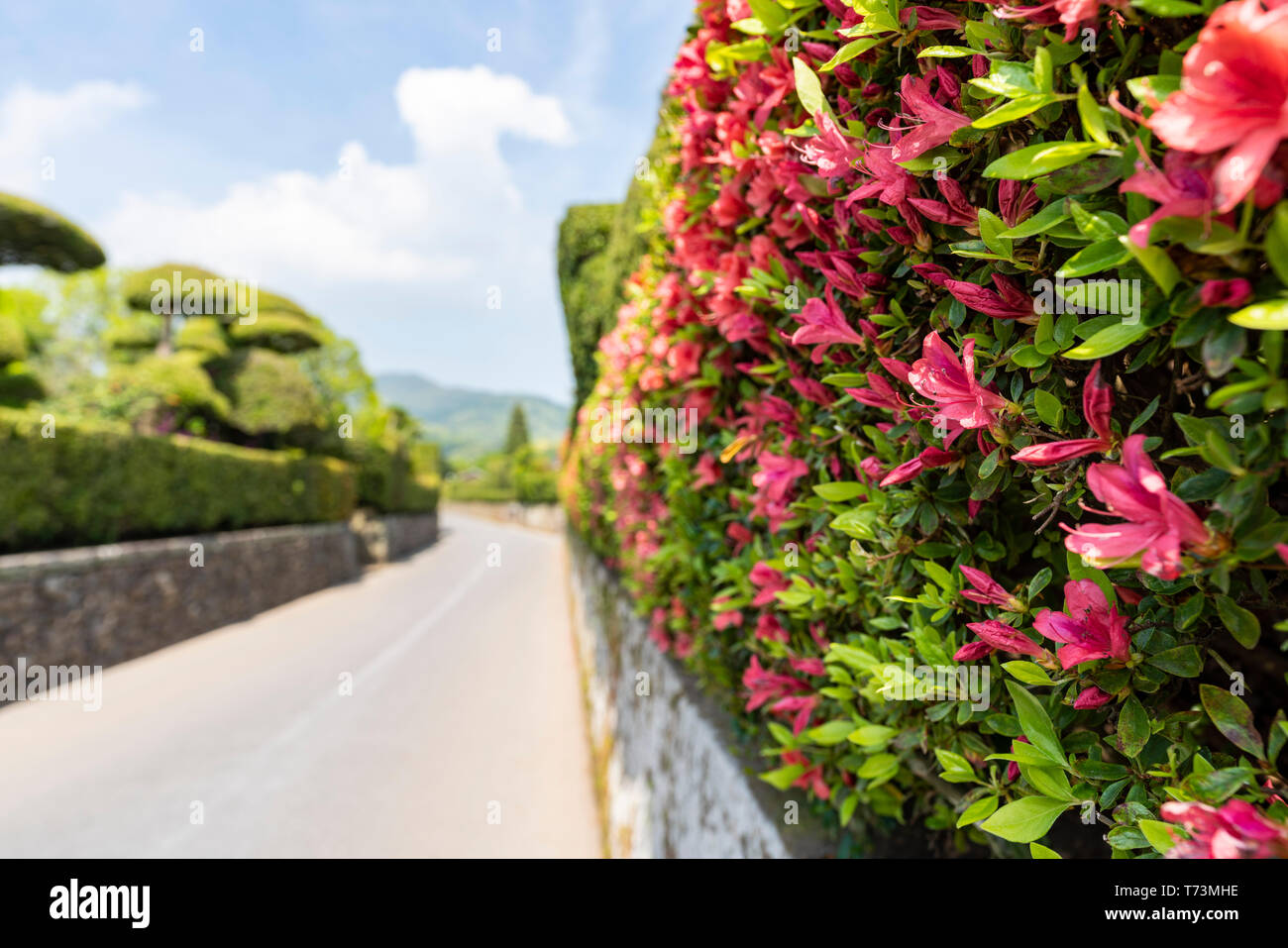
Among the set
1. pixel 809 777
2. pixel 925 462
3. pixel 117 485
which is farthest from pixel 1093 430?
pixel 117 485

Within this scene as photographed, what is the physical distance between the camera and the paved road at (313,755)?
4.38 meters

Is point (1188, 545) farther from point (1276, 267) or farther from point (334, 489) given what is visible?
point (334, 489)

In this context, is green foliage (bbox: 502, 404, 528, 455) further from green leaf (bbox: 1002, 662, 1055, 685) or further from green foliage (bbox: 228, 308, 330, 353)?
green leaf (bbox: 1002, 662, 1055, 685)

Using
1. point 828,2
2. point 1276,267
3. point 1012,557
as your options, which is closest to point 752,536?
point 1012,557

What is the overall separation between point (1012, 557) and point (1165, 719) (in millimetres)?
371

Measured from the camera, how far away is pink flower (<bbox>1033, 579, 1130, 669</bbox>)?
86cm

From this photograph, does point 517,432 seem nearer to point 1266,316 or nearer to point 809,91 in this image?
point 809,91

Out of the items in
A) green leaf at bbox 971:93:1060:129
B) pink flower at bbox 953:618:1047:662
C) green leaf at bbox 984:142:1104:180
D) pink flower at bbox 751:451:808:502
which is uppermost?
green leaf at bbox 971:93:1060:129

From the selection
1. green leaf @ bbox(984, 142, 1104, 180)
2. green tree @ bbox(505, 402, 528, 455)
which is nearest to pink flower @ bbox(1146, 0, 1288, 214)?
green leaf @ bbox(984, 142, 1104, 180)

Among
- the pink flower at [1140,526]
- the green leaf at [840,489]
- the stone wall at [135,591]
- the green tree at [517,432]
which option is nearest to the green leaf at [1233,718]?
the pink flower at [1140,526]

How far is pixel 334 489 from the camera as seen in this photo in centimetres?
1755

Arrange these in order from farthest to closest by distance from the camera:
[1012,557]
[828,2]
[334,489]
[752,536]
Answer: [334,489]
[752,536]
[828,2]
[1012,557]

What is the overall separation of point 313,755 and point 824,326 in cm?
599

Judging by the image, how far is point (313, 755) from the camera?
5.65 m
